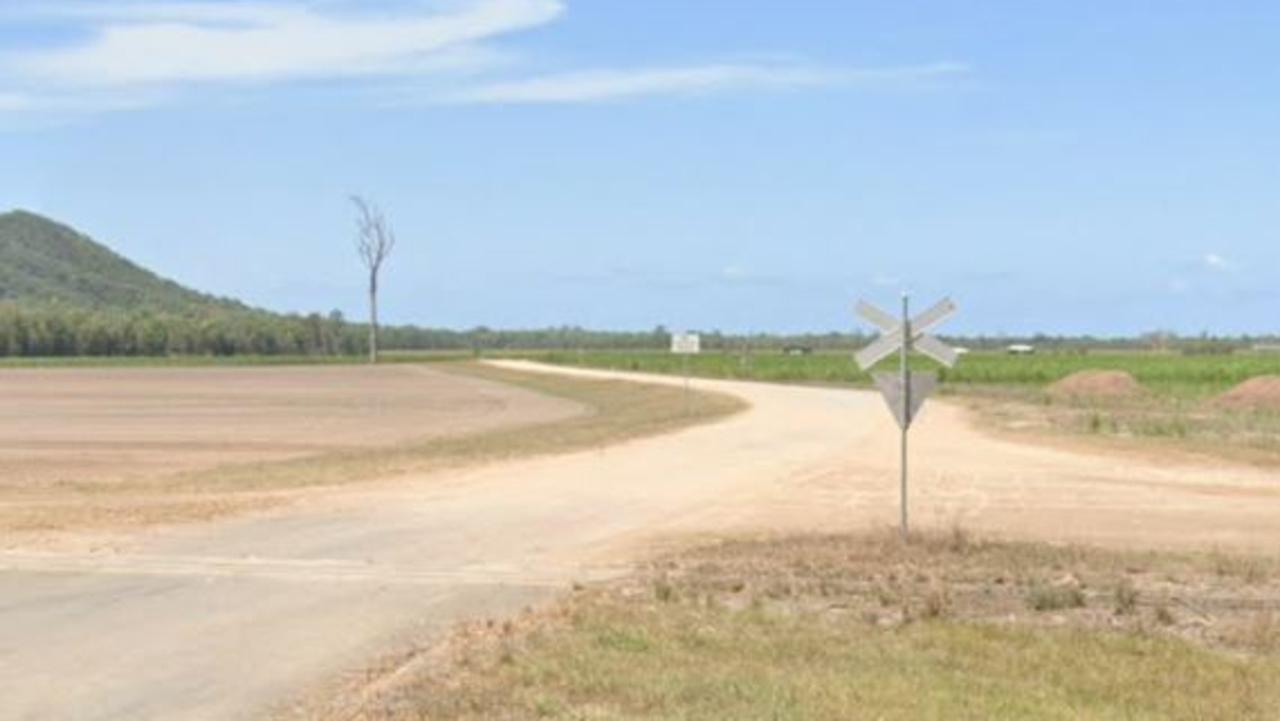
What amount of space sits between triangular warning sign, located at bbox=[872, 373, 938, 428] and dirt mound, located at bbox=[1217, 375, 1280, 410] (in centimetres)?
3983

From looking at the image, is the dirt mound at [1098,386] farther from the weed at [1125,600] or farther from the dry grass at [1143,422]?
the weed at [1125,600]

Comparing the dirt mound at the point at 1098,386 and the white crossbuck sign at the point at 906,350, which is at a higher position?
the white crossbuck sign at the point at 906,350

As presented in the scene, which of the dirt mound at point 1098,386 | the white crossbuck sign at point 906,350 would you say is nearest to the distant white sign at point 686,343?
the dirt mound at point 1098,386

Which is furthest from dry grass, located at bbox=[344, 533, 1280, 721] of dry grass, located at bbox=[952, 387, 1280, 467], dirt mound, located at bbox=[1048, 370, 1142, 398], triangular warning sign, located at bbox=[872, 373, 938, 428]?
→ dirt mound, located at bbox=[1048, 370, 1142, 398]

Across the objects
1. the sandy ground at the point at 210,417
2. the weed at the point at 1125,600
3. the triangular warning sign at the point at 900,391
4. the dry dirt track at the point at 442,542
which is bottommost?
the sandy ground at the point at 210,417

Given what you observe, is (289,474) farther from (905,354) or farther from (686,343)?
(686,343)

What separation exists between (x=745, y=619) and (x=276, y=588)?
173 inches

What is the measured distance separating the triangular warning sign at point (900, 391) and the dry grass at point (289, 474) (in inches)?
326

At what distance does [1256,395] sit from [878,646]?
48881 mm

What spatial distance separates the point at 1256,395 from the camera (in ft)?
186

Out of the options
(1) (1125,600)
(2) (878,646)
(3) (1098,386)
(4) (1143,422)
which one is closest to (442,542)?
(1) (1125,600)

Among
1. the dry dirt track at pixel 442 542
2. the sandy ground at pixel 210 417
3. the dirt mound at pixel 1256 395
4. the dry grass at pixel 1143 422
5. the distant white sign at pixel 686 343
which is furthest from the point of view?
the distant white sign at pixel 686 343

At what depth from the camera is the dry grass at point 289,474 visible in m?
21.1

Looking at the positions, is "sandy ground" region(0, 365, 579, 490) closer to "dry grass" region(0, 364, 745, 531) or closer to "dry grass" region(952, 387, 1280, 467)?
"dry grass" region(0, 364, 745, 531)
